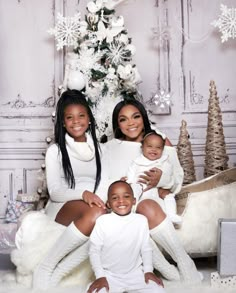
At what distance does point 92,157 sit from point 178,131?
127 cm

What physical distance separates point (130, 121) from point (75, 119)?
305 millimetres

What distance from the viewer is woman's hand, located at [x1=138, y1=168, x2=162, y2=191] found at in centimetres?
327

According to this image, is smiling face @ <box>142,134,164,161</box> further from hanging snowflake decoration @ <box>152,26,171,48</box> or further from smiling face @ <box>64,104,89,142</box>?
hanging snowflake decoration @ <box>152,26,171,48</box>

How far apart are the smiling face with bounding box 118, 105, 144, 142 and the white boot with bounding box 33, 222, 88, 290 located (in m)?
0.66

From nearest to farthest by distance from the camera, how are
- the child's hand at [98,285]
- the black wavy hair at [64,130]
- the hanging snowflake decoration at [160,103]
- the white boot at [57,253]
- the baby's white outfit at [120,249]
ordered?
the child's hand at [98,285] < the baby's white outfit at [120,249] < the white boot at [57,253] < the black wavy hair at [64,130] < the hanging snowflake decoration at [160,103]

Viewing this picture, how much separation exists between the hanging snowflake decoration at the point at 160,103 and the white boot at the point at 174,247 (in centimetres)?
136

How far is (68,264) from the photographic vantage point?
308 centimetres

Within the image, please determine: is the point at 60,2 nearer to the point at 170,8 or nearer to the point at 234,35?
the point at 170,8

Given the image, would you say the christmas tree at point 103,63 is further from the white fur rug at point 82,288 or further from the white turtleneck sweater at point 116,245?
the white fur rug at point 82,288

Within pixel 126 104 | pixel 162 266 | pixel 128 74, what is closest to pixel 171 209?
pixel 162 266

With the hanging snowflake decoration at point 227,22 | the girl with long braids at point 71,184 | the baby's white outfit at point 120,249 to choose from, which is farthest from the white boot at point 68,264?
the hanging snowflake decoration at point 227,22

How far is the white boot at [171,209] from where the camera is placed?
10.5 feet

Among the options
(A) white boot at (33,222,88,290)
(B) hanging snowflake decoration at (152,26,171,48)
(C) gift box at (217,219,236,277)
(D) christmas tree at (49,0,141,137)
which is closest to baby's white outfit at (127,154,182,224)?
(C) gift box at (217,219,236,277)

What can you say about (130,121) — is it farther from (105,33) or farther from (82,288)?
(82,288)
